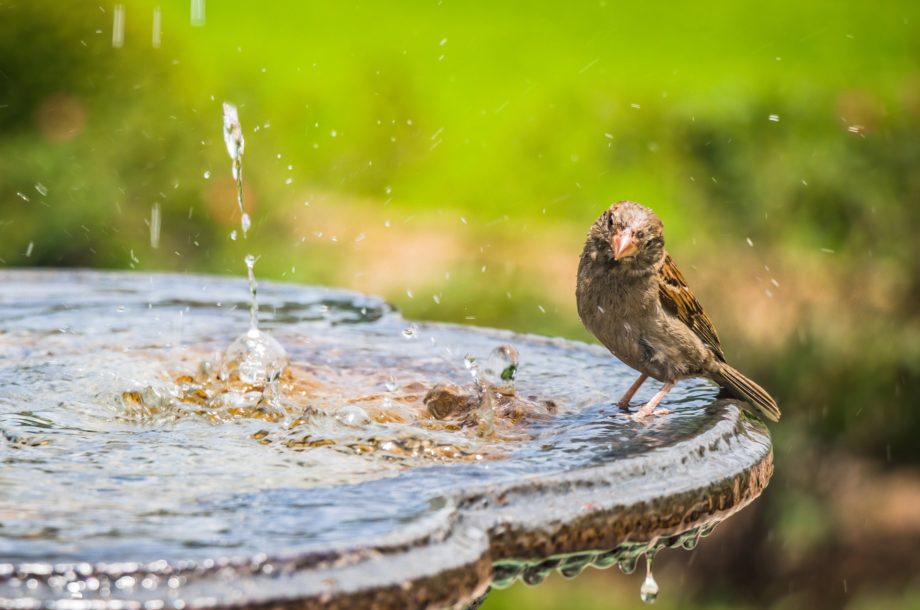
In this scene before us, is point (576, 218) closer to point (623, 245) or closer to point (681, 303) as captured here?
point (681, 303)

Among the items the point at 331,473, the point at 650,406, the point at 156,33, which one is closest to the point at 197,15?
the point at 156,33

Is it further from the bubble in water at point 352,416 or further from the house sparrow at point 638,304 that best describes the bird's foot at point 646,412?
the bubble in water at point 352,416

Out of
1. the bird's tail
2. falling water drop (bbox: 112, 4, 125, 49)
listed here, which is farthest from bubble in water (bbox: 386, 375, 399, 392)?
falling water drop (bbox: 112, 4, 125, 49)

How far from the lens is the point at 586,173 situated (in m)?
13.5

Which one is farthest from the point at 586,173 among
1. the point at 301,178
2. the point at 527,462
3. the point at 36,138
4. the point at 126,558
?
the point at 126,558

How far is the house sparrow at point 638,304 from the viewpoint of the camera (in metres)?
3.29

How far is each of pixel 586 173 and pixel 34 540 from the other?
1201 centimetres

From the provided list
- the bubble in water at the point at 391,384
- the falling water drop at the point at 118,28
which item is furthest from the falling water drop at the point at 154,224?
the bubble in water at the point at 391,384

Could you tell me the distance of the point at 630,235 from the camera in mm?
3240

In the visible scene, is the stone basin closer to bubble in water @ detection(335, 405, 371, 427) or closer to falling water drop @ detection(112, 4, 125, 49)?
bubble in water @ detection(335, 405, 371, 427)

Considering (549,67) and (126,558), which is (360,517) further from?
(549,67)

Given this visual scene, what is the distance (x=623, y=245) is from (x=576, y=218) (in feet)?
29.5

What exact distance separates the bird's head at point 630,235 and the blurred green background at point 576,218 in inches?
132

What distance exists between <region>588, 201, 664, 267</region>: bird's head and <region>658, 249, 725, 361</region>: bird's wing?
74mm
